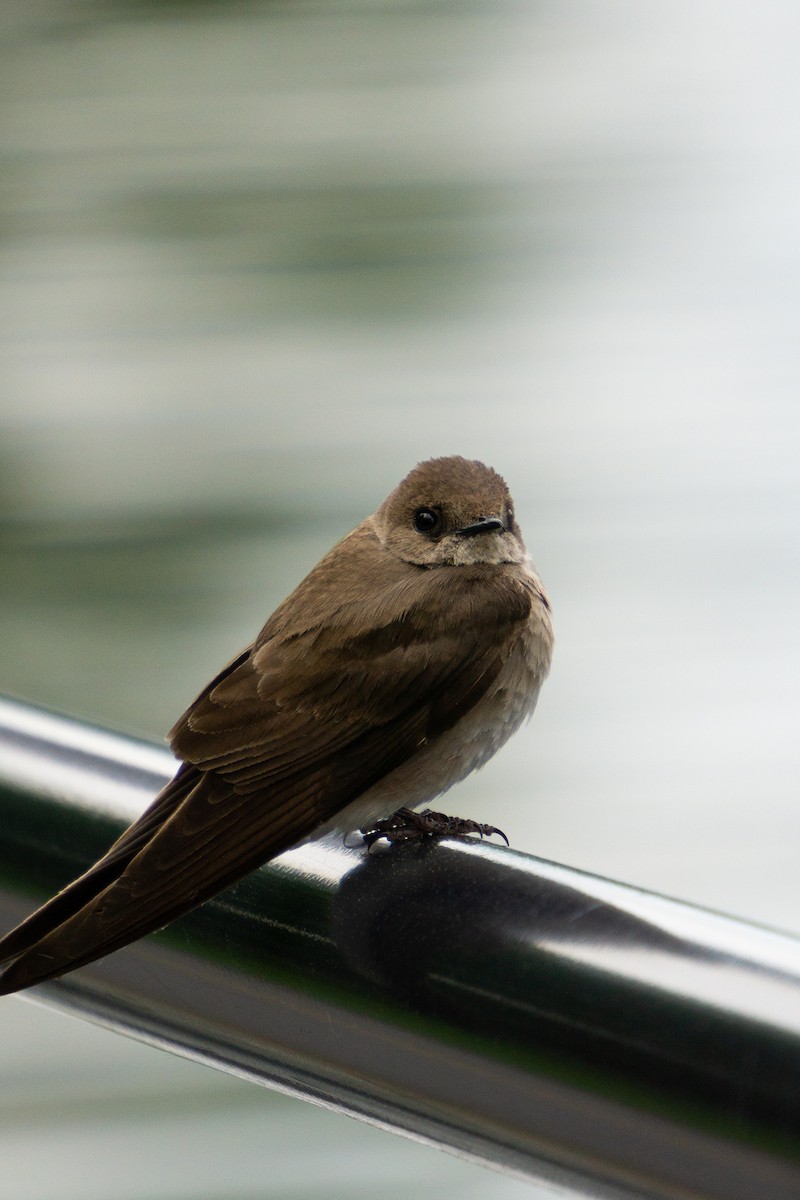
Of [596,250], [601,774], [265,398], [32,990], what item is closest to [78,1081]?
[601,774]

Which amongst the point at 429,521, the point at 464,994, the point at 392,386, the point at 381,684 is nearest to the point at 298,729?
the point at 381,684

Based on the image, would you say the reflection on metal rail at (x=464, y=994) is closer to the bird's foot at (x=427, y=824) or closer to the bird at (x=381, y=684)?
the bird at (x=381, y=684)

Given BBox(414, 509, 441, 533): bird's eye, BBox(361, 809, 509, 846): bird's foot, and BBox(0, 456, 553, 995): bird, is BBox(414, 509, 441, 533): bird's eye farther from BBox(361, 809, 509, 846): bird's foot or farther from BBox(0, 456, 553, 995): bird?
BBox(361, 809, 509, 846): bird's foot

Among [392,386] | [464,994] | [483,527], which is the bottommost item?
[464,994]

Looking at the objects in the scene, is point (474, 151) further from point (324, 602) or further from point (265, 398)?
point (324, 602)

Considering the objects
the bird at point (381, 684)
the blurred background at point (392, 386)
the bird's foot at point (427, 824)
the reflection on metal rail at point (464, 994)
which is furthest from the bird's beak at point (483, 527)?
the blurred background at point (392, 386)

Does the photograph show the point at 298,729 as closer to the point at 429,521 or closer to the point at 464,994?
the point at 429,521
